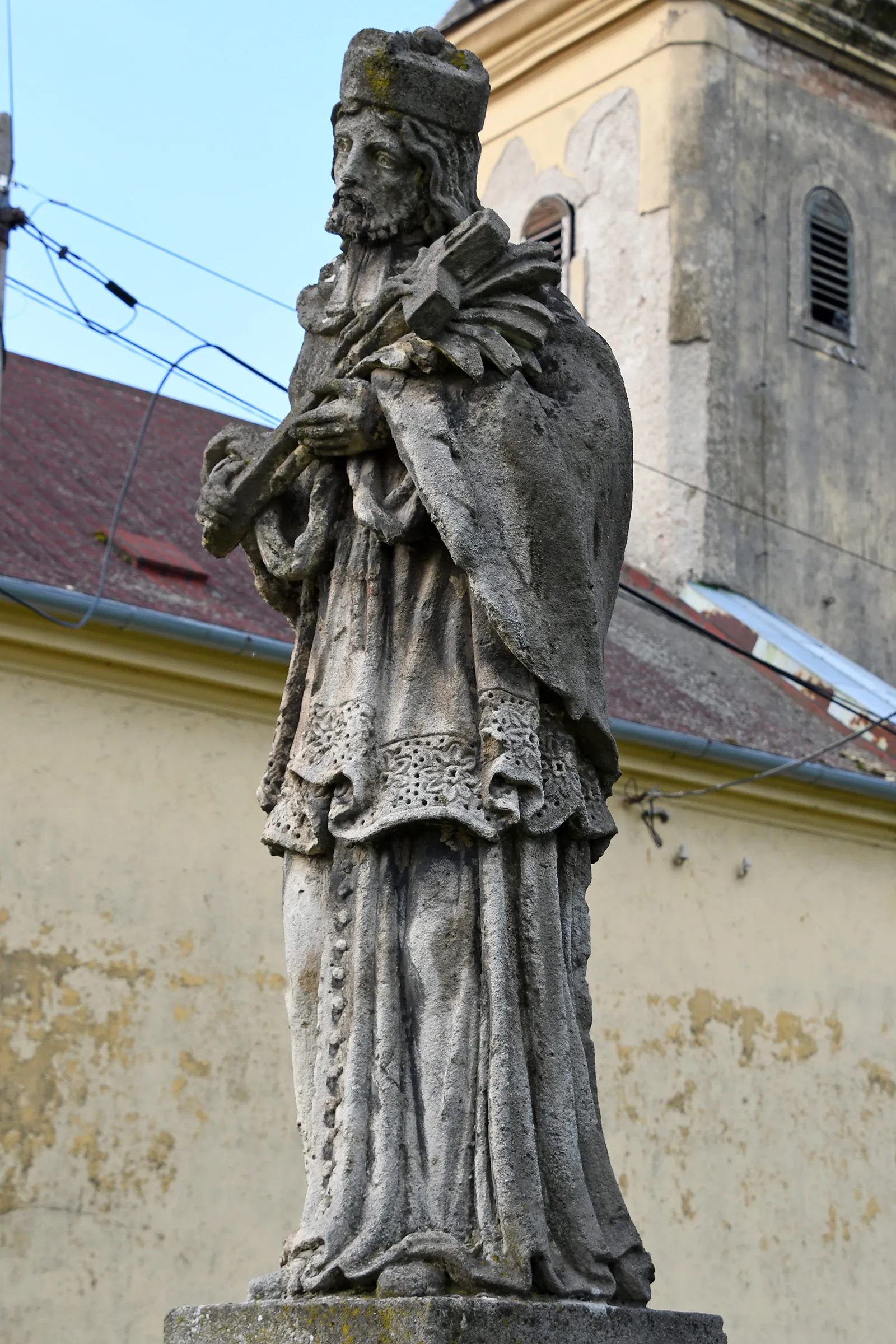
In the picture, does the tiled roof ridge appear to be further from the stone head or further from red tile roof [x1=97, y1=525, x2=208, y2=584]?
the stone head

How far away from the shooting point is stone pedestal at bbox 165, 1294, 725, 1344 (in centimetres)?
394

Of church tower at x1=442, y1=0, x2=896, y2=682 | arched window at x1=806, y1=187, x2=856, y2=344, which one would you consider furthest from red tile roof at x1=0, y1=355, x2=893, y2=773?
arched window at x1=806, y1=187, x2=856, y2=344

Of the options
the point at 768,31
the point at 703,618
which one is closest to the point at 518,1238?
the point at 703,618

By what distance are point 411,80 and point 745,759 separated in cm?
911

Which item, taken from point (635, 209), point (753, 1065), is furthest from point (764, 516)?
point (753, 1065)

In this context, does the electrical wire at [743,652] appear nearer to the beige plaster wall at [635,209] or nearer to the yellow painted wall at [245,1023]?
the beige plaster wall at [635,209]

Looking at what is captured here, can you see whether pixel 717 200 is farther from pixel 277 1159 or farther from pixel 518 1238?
pixel 518 1238

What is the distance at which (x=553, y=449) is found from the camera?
15.8 feet

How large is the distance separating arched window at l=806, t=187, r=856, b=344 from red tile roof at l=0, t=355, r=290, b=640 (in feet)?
20.6

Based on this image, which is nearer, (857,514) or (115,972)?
(115,972)

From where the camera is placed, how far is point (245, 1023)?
11133 millimetres

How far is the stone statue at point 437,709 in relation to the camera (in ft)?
14.2

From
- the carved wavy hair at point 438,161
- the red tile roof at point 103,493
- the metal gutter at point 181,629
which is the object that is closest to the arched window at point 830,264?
the red tile roof at point 103,493

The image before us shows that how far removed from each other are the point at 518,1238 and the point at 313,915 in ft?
2.72
